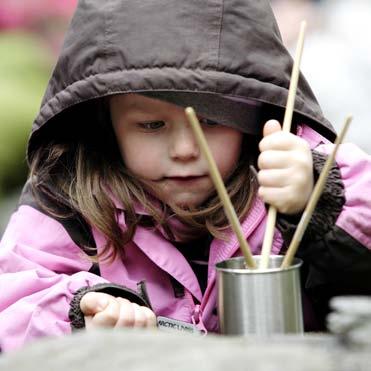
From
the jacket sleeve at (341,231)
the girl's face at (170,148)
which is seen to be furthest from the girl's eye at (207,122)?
the jacket sleeve at (341,231)

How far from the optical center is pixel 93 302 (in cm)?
234

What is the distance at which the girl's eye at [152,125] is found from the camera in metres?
2.61

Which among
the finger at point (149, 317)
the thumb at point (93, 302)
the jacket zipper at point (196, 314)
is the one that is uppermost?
the thumb at point (93, 302)

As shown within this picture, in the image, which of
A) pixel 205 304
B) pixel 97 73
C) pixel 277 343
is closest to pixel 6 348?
pixel 205 304

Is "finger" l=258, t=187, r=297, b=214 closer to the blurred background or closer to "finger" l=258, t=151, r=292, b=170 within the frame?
"finger" l=258, t=151, r=292, b=170

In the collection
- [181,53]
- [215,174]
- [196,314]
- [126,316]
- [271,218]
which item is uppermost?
[181,53]

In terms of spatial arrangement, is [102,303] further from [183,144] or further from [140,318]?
[183,144]

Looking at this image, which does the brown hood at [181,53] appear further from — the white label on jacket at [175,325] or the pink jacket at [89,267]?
the white label on jacket at [175,325]

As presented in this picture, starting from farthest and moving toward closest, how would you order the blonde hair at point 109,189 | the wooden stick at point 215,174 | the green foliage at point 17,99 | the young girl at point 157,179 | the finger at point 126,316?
the green foliage at point 17,99 → the blonde hair at point 109,189 → the young girl at point 157,179 → the finger at point 126,316 → the wooden stick at point 215,174

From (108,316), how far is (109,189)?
1.84ft

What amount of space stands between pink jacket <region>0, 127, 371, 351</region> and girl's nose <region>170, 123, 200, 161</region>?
24cm

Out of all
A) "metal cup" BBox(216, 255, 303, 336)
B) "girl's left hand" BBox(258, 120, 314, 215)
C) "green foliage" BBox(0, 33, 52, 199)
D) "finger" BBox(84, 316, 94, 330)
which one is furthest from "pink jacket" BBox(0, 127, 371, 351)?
"green foliage" BBox(0, 33, 52, 199)

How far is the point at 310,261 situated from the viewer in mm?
2412

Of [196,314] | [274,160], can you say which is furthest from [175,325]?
[274,160]
